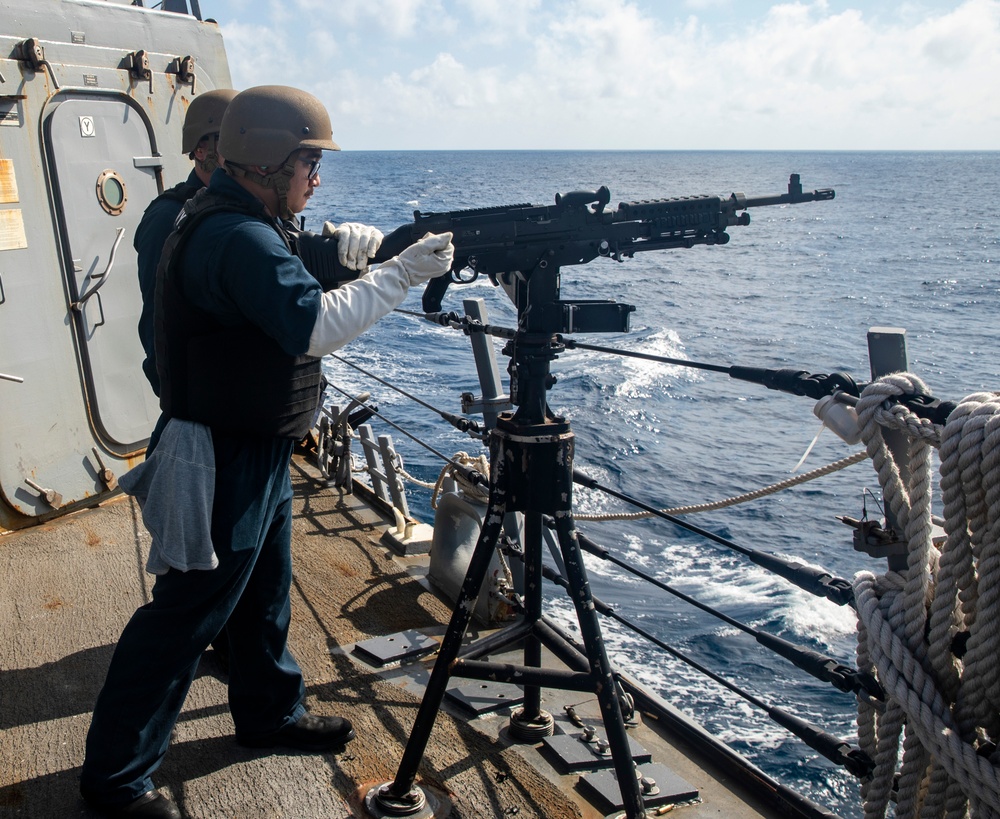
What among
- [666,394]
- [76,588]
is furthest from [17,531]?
[666,394]

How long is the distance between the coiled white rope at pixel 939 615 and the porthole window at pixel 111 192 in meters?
4.46

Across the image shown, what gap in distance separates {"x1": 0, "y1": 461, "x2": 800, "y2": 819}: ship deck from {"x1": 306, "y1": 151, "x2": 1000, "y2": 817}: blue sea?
1.38 metres

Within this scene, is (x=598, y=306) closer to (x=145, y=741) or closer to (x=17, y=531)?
(x=145, y=741)

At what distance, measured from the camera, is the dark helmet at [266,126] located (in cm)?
245

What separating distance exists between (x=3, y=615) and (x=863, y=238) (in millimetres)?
47327

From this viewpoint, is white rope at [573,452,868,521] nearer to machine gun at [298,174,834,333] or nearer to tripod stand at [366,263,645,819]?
tripod stand at [366,263,645,819]

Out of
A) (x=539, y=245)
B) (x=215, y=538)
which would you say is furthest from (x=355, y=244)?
(x=215, y=538)

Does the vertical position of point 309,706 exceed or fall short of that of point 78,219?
it falls short

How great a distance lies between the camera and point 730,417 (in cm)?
1627

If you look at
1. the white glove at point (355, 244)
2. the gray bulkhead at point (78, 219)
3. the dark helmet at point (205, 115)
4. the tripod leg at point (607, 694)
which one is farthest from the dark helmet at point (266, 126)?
the gray bulkhead at point (78, 219)

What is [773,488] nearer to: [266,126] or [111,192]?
[266,126]

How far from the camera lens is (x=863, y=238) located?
45.2 m

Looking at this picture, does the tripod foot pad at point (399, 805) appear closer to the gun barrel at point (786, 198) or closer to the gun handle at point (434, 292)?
the gun handle at point (434, 292)

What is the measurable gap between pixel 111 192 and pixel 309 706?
10.9 feet
